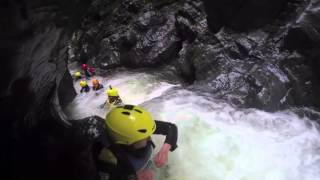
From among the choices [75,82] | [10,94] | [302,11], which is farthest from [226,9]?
[10,94]

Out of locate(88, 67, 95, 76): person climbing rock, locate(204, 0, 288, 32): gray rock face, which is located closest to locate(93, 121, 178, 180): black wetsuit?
locate(204, 0, 288, 32): gray rock face

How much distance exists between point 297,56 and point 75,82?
655 cm

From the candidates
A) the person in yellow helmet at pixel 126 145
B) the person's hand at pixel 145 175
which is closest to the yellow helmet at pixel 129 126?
the person in yellow helmet at pixel 126 145

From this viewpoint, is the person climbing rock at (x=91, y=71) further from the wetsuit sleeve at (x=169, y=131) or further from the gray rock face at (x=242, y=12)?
the wetsuit sleeve at (x=169, y=131)

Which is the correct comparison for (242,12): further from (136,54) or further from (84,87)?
(84,87)

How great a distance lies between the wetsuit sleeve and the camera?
4.22 m

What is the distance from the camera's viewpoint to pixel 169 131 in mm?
4273

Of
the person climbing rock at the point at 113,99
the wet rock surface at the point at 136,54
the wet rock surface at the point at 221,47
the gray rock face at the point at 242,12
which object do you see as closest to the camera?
the wet rock surface at the point at 136,54

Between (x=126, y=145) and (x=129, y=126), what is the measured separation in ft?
0.71

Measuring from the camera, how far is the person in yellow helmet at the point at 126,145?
3686 mm

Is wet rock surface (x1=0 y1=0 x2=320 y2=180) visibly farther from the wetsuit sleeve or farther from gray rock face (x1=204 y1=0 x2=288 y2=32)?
the wetsuit sleeve

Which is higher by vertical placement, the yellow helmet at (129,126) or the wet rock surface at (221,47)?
the yellow helmet at (129,126)

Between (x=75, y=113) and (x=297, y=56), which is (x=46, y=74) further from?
(x=297, y=56)

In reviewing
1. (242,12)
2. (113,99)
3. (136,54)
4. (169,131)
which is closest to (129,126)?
(169,131)
